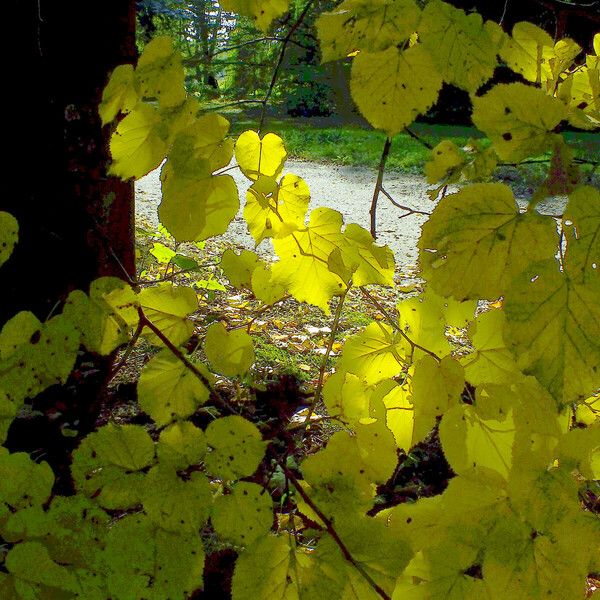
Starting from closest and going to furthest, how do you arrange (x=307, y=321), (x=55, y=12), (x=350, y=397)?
(x=350, y=397) → (x=55, y=12) → (x=307, y=321)

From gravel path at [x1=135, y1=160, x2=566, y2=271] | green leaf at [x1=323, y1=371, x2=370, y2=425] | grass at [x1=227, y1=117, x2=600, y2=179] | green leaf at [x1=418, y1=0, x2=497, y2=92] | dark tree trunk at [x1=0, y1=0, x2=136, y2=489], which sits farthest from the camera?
grass at [x1=227, y1=117, x2=600, y2=179]

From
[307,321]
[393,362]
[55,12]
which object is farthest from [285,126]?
[393,362]

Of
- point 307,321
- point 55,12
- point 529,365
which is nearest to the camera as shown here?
point 529,365

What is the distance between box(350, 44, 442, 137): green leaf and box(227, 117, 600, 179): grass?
6.10m

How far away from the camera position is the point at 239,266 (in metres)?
0.81

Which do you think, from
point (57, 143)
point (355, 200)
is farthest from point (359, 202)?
point (57, 143)

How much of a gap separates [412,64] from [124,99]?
1.00ft

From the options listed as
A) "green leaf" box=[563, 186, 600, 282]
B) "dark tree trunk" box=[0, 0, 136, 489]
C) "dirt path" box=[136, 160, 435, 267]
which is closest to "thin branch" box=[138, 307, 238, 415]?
"green leaf" box=[563, 186, 600, 282]

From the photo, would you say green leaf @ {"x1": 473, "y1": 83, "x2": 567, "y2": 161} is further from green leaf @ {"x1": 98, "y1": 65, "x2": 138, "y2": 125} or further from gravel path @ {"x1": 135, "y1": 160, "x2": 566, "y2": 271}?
gravel path @ {"x1": 135, "y1": 160, "x2": 566, "y2": 271}

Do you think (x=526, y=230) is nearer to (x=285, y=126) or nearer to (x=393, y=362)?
(x=393, y=362)

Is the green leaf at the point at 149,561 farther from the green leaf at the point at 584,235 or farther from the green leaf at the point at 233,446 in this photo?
the green leaf at the point at 584,235

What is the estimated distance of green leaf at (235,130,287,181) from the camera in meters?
0.71

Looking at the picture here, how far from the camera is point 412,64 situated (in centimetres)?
58

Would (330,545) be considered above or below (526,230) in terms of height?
below
